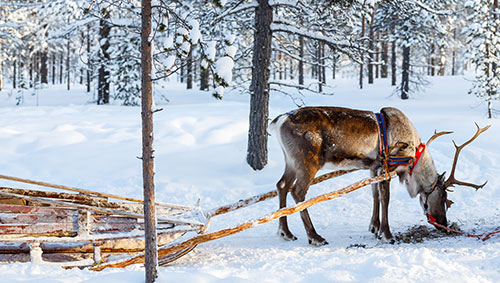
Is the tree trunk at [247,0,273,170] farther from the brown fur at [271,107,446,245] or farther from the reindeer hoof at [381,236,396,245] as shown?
the reindeer hoof at [381,236,396,245]

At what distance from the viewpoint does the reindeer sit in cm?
607

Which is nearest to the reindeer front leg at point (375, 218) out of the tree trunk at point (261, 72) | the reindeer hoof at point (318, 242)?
the reindeer hoof at point (318, 242)

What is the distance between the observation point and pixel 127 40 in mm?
18000

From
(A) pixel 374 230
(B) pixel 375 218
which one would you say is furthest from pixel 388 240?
(B) pixel 375 218

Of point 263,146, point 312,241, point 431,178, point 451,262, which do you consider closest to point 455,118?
point 263,146

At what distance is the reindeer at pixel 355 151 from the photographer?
6.07 meters

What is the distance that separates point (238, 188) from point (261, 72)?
8.09 ft

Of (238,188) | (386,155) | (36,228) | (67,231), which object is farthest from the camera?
(238,188)

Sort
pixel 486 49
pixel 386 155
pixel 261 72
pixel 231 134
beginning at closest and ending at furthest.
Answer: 1. pixel 386 155
2. pixel 261 72
3. pixel 231 134
4. pixel 486 49

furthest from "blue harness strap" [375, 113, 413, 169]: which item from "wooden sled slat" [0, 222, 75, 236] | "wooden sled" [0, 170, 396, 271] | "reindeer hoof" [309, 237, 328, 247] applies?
"wooden sled slat" [0, 222, 75, 236]

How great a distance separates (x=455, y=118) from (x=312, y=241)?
10153 mm

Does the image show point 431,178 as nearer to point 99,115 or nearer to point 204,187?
point 204,187

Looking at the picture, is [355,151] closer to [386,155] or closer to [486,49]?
[386,155]

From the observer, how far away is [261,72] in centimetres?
946
